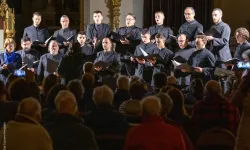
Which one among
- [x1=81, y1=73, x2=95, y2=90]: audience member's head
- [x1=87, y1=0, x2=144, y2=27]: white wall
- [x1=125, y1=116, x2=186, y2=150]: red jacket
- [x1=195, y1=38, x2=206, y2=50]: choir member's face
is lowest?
[x1=125, y1=116, x2=186, y2=150]: red jacket

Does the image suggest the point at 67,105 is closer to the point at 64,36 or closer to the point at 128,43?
the point at 128,43

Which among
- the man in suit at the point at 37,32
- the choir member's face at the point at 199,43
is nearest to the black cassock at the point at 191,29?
the choir member's face at the point at 199,43

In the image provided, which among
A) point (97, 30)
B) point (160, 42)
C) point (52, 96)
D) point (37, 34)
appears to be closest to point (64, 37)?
point (37, 34)

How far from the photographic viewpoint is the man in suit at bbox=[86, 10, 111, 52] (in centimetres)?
1284

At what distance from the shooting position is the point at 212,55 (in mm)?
11281

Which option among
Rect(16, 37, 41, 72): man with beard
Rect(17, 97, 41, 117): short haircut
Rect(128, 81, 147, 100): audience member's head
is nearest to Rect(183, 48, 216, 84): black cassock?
Rect(16, 37, 41, 72): man with beard

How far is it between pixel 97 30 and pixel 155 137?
8076 millimetres

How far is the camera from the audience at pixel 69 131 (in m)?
5.28

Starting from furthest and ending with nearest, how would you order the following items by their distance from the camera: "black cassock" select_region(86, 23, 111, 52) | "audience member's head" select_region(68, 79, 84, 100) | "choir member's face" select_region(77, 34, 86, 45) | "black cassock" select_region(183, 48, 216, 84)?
"black cassock" select_region(86, 23, 111, 52), "choir member's face" select_region(77, 34, 86, 45), "black cassock" select_region(183, 48, 216, 84), "audience member's head" select_region(68, 79, 84, 100)

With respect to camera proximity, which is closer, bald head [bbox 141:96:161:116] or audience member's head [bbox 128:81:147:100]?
bald head [bbox 141:96:161:116]

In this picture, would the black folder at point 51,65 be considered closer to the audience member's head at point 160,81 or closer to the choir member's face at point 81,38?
the choir member's face at point 81,38

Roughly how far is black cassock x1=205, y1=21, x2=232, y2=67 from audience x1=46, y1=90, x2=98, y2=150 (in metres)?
6.87

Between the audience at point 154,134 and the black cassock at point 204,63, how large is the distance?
6.12 m

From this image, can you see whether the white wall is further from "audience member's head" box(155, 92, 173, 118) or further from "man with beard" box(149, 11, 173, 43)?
"audience member's head" box(155, 92, 173, 118)
